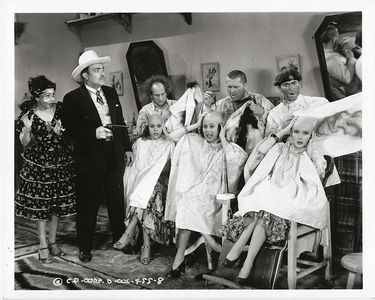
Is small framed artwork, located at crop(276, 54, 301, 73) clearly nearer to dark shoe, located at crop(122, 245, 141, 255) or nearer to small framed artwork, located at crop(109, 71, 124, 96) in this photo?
small framed artwork, located at crop(109, 71, 124, 96)

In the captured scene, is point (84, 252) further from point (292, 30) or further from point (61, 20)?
point (292, 30)

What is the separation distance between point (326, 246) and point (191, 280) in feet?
2.43

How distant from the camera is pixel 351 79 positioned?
2.38m

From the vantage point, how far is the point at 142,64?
2.50m

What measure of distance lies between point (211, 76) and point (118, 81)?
0.53m

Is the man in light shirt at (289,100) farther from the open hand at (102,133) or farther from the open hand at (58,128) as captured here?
the open hand at (58,128)

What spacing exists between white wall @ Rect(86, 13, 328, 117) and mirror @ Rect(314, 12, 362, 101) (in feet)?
0.13

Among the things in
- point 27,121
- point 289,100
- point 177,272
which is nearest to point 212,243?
point 177,272

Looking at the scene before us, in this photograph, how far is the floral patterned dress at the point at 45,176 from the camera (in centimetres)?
248

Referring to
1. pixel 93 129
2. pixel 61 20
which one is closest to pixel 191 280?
pixel 93 129

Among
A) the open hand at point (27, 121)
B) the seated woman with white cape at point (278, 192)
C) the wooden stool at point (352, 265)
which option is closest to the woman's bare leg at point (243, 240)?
the seated woman with white cape at point (278, 192)

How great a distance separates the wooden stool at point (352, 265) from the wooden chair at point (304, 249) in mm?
91

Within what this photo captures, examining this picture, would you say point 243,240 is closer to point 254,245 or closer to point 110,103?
point 254,245

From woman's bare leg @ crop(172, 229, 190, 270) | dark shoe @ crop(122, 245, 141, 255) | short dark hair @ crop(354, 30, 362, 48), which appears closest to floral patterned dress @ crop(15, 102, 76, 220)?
dark shoe @ crop(122, 245, 141, 255)
